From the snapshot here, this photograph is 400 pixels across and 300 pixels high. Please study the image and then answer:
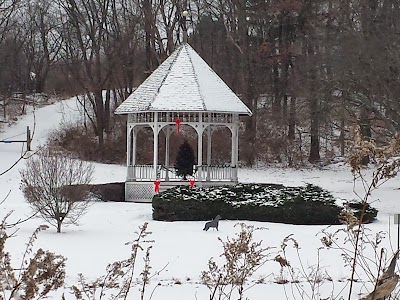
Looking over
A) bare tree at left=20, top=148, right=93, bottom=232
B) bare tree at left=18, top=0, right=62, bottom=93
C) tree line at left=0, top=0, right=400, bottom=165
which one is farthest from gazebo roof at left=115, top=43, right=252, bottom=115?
bare tree at left=18, top=0, right=62, bottom=93

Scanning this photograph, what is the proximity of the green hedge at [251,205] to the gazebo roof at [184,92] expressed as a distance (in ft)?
13.3

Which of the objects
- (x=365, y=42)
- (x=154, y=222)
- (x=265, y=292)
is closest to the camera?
(x=265, y=292)

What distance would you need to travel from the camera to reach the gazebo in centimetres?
2064

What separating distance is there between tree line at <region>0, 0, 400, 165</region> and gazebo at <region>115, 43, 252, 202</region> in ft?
16.5

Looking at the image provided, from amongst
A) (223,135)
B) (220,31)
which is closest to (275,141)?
(223,135)

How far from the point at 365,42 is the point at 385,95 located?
2687 mm

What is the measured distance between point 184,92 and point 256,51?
45.5 ft

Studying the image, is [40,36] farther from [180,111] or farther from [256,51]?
[180,111]

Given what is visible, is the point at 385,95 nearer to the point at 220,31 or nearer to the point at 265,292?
the point at 265,292

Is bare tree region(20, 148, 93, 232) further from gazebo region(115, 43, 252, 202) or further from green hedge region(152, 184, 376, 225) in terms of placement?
gazebo region(115, 43, 252, 202)

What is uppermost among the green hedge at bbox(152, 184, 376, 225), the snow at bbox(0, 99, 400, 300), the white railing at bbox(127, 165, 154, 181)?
the white railing at bbox(127, 165, 154, 181)

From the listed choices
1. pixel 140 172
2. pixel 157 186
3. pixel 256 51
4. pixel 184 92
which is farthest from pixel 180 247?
pixel 256 51

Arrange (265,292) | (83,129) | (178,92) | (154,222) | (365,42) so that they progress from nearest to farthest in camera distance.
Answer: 1. (265,292)
2. (154,222)
3. (178,92)
4. (365,42)
5. (83,129)

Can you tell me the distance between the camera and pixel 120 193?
21250 mm
